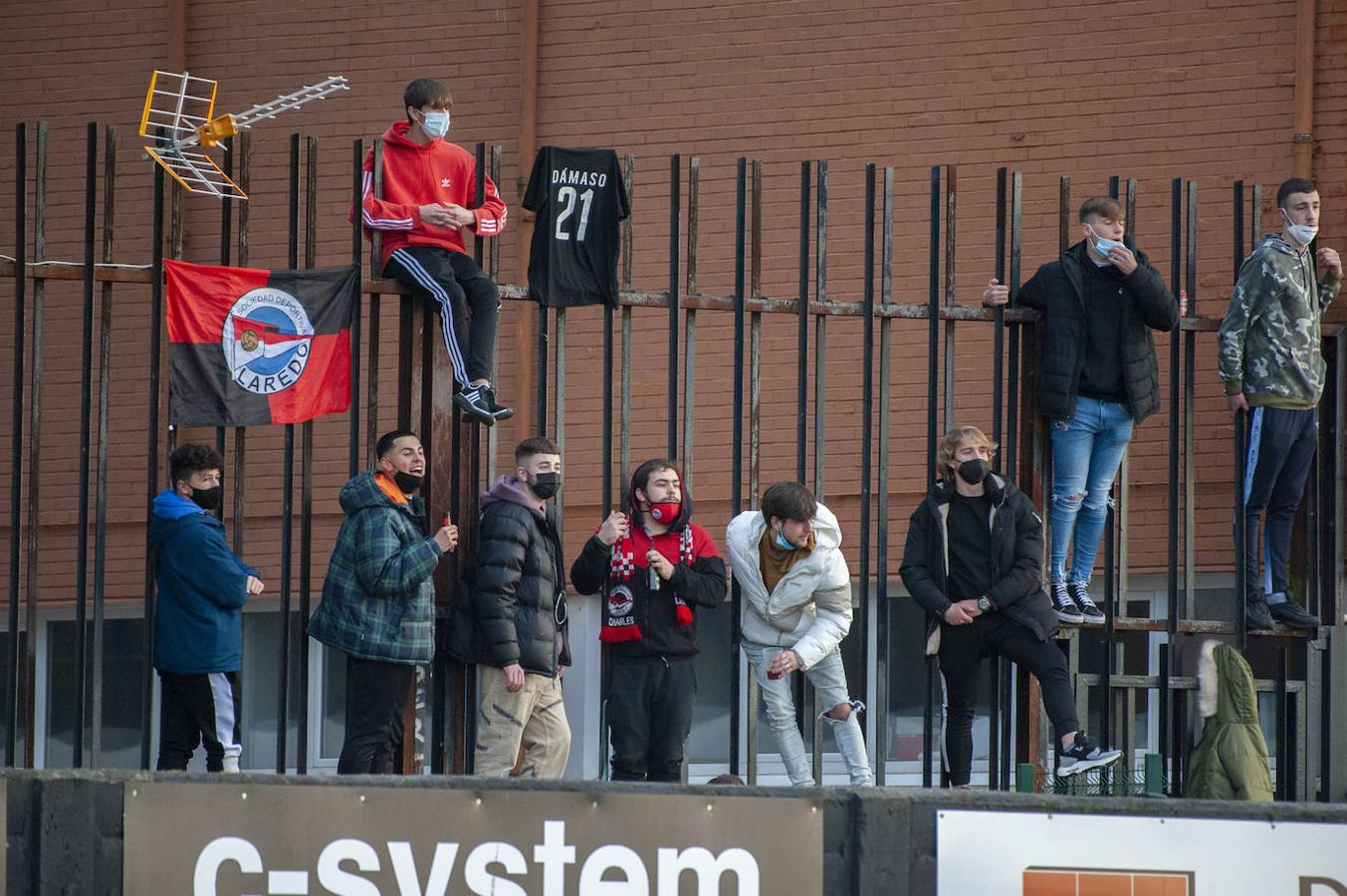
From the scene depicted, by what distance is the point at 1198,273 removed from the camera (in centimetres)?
1078

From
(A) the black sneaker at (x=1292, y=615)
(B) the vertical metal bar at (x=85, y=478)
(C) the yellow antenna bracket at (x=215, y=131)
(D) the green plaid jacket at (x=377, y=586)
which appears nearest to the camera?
(D) the green plaid jacket at (x=377, y=586)

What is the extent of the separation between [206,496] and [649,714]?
6.85 feet

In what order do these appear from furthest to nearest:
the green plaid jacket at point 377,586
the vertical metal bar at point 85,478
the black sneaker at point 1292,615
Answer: the black sneaker at point 1292,615 → the vertical metal bar at point 85,478 → the green plaid jacket at point 377,586

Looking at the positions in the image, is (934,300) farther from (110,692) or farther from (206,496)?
(110,692)

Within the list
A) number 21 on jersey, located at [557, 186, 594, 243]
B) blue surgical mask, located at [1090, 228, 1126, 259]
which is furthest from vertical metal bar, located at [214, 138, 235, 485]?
blue surgical mask, located at [1090, 228, 1126, 259]

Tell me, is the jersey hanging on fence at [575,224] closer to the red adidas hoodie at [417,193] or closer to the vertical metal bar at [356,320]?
the red adidas hoodie at [417,193]

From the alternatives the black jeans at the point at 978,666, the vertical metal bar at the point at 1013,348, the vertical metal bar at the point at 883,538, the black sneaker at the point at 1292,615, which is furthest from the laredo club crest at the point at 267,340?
the black sneaker at the point at 1292,615

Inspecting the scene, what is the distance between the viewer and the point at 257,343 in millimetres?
7848

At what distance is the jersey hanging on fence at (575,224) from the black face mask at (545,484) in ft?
2.70

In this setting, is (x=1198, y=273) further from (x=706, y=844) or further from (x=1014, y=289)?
(x=706, y=844)

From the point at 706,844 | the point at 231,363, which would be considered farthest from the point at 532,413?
the point at 706,844

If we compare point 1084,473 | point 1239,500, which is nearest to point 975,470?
point 1084,473

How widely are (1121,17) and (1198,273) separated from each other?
1.61 meters

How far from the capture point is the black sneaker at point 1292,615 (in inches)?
339
